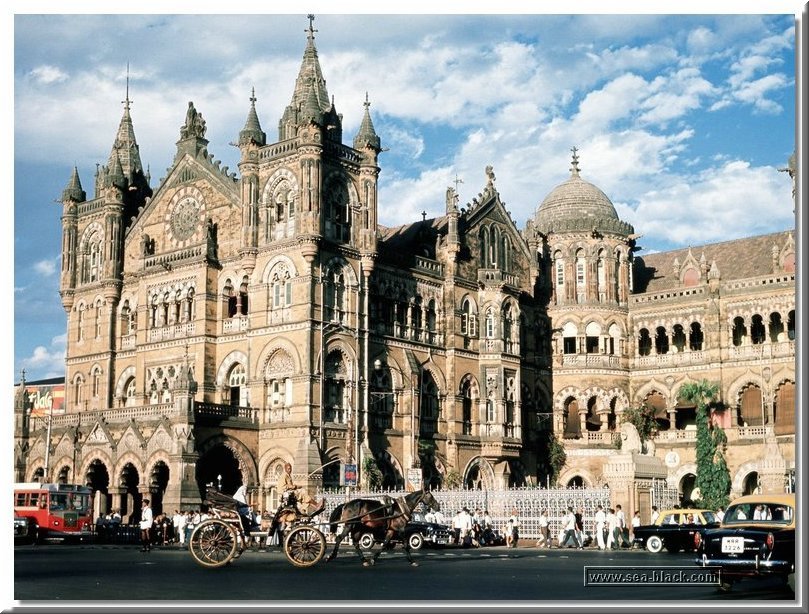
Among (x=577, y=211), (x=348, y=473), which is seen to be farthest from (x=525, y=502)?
(x=577, y=211)

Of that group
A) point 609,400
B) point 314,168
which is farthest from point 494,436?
point 314,168

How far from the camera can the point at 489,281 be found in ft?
210

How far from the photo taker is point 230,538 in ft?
90.5

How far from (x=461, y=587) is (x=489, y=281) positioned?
4129 centimetres

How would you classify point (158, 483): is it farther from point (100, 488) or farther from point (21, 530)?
point (21, 530)

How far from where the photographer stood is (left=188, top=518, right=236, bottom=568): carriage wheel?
27297 mm

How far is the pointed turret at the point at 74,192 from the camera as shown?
6631cm

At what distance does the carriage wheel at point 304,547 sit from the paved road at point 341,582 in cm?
28

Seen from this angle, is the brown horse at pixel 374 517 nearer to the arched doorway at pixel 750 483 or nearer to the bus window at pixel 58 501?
the bus window at pixel 58 501

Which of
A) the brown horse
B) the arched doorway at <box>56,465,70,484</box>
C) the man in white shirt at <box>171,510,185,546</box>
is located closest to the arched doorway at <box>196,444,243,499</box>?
the arched doorway at <box>56,465,70,484</box>

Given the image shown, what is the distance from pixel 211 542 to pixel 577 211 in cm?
4548

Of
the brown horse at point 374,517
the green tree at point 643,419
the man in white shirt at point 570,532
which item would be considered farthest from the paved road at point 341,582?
the green tree at point 643,419

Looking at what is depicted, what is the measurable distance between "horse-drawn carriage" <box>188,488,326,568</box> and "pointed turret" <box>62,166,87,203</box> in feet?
138

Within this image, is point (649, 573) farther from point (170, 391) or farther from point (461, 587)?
point (170, 391)
